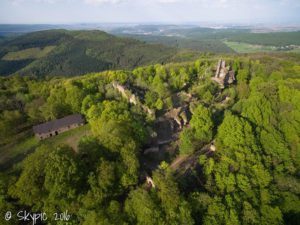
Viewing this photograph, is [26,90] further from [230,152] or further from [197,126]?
[230,152]

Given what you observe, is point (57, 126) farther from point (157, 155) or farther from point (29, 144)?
point (157, 155)

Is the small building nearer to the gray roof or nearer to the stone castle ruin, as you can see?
the gray roof

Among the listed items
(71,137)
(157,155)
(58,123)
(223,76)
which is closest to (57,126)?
(58,123)

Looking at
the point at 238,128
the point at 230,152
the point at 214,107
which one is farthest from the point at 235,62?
the point at 230,152

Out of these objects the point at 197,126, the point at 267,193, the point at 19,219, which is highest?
the point at 197,126

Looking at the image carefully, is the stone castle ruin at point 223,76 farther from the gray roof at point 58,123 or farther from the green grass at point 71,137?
the gray roof at point 58,123

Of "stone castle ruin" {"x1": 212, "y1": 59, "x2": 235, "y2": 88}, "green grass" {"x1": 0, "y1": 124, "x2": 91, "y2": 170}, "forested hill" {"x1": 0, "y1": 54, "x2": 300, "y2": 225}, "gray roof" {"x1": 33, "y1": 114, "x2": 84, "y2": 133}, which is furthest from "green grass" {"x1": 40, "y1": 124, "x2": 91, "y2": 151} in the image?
"stone castle ruin" {"x1": 212, "y1": 59, "x2": 235, "y2": 88}

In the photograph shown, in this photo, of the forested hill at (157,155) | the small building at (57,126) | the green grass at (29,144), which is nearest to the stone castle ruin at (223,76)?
the forested hill at (157,155)
